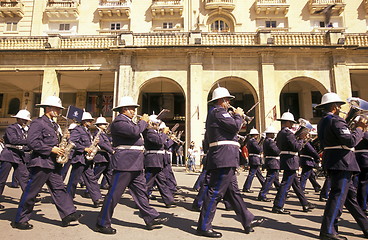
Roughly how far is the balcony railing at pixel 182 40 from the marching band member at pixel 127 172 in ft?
49.4

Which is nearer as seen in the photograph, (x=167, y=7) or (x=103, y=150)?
(x=103, y=150)

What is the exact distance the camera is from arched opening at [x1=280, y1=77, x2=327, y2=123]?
2242 cm

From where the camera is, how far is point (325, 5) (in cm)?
2220

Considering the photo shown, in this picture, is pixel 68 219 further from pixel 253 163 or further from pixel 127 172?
pixel 253 163

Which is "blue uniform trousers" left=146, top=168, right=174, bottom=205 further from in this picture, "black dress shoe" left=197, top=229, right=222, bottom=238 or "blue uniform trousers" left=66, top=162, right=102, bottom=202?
"black dress shoe" left=197, top=229, right=222, bottom=238

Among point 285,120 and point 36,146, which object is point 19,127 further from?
point 285,120

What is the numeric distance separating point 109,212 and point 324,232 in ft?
12.4

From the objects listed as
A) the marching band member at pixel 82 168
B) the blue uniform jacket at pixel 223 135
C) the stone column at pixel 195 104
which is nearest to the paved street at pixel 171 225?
the marching band member at pixel 82 168

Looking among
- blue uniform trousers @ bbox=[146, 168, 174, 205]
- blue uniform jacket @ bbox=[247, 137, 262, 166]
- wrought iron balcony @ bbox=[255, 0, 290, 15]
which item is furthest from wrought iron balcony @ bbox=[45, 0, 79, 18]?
blue uniform trousers @ bbox=[146, 168, 174, 205]

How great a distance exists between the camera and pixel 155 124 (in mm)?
7082

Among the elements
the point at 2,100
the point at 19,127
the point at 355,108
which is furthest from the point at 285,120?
the point at 2,100

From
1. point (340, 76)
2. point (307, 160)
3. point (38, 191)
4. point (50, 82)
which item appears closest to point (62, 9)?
point (50, 82)

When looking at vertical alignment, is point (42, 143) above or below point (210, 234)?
above

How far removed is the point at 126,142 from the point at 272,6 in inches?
871
